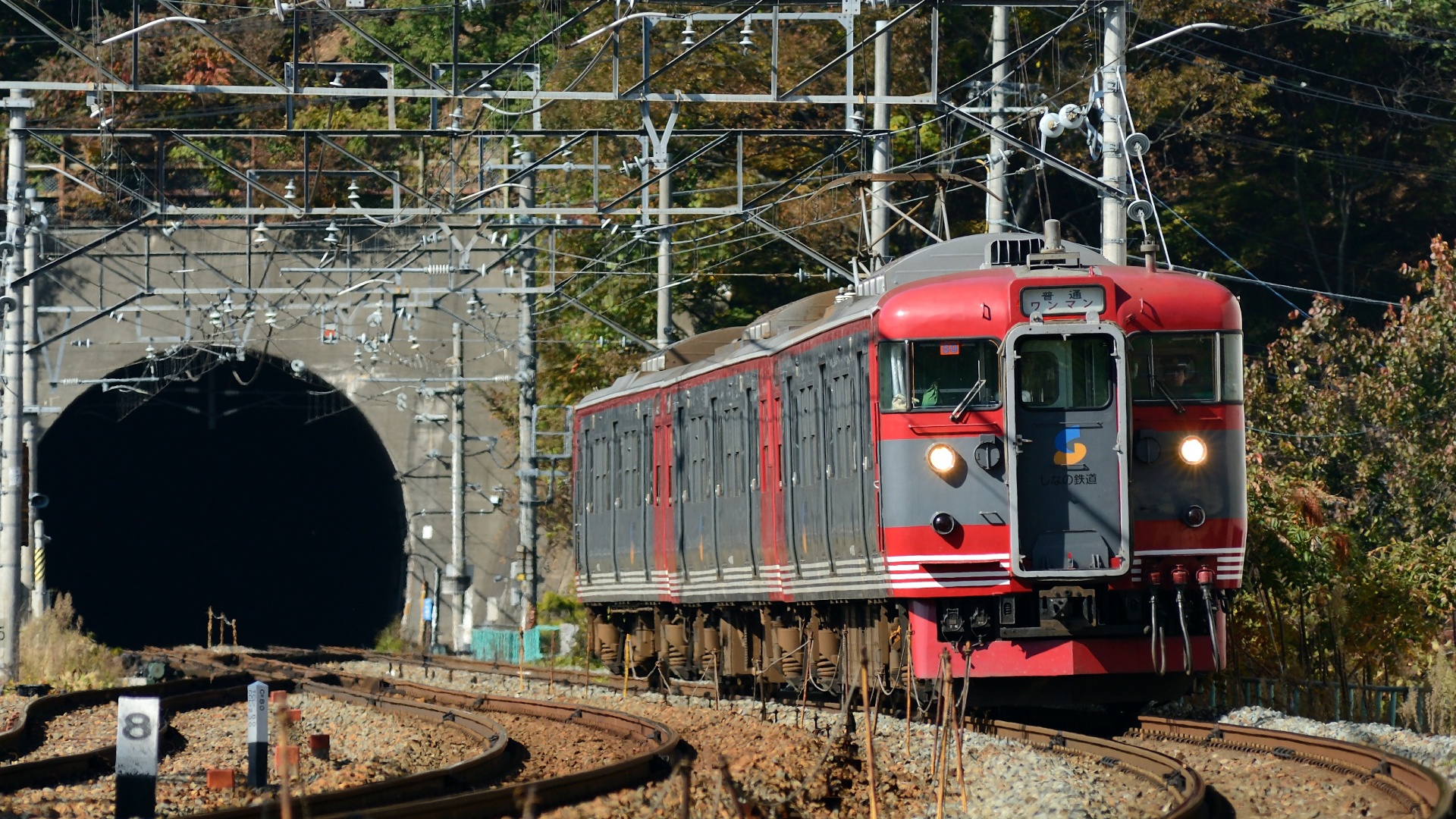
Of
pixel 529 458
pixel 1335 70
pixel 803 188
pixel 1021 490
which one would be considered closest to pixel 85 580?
pixel 529 458

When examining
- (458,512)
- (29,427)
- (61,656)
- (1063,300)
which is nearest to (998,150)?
(1063,300)

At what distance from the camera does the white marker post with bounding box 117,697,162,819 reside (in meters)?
12.6

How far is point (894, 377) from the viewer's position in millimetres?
15641

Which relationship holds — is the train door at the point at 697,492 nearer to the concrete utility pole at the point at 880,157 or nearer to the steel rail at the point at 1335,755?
the concrete utility pole at the point at 880,157

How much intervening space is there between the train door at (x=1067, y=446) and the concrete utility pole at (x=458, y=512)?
948 inches

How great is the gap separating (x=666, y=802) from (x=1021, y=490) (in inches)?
166

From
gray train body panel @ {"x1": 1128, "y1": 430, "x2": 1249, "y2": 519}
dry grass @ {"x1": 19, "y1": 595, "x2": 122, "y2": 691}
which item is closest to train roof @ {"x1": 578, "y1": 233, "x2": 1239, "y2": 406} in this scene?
gray train body panel @ {"x1": 1128, "y1": 430, "x2": 1249, "y2": 519}

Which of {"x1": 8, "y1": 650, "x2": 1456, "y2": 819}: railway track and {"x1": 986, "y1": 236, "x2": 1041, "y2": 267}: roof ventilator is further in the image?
{"x1": 986, "y1": 236, "x2": 1041, "y2": 267}: roof ventilator

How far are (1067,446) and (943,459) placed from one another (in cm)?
89

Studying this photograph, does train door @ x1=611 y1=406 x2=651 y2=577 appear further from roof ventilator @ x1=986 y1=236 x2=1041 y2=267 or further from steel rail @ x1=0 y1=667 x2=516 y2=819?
roof ventilator @ x1=986 y1=236 x2=1041 y2=267

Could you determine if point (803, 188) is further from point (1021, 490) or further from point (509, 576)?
point (1021, 490)

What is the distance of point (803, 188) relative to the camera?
38875 mm

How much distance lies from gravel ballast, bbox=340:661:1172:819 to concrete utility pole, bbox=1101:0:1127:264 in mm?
4894

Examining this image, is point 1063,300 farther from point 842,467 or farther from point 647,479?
point 647,479
